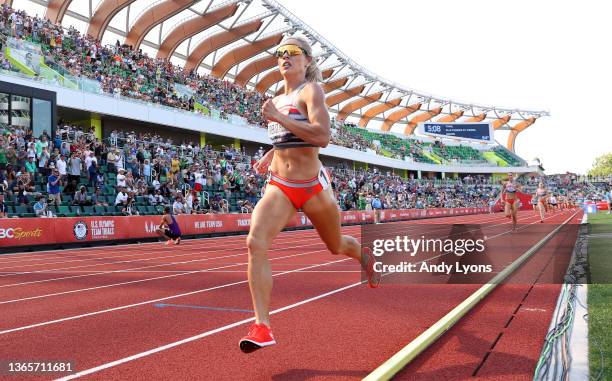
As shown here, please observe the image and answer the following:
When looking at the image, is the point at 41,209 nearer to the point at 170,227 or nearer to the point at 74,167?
the point at 74,167

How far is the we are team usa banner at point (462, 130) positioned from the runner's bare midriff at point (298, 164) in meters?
78.3

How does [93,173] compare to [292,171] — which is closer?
[292,171]

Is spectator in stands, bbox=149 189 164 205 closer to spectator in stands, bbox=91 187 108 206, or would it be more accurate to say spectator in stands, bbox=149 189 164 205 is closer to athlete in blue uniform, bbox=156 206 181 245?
spectator in stands, bbox=91 187 108 206

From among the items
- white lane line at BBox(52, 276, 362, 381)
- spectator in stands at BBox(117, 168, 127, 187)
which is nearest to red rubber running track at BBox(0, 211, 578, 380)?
white lane line at BBox(52, 276, 362, 381)

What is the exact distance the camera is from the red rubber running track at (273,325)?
142 inches

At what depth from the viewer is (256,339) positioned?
3.46 m

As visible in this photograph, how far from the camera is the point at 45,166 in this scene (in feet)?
57.8

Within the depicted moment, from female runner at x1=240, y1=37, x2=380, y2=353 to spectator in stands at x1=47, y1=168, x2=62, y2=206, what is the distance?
1450cm

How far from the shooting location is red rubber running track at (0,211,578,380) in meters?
3.62

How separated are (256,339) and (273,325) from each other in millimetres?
1458

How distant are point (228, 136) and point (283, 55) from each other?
3210 centimetres

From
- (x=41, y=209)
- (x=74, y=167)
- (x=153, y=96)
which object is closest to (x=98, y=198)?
(x=74, y=167)

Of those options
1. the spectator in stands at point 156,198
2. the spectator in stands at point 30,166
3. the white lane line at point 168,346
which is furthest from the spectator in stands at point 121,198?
the white lane line at point 168,346

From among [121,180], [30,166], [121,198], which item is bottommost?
[121,198]
